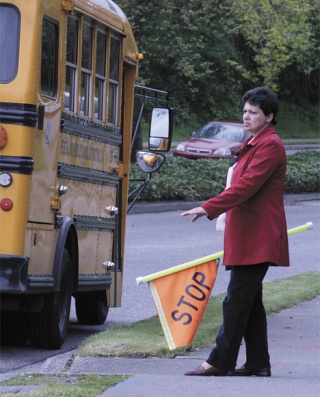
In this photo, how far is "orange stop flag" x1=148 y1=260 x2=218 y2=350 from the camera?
7.58 metres

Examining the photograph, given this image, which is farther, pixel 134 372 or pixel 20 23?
pixel 20 23

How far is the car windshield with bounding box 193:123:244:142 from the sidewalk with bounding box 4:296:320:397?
24575 millimetres

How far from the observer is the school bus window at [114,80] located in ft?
33.3

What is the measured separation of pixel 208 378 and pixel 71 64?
290 centimetres

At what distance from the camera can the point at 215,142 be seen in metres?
33.5

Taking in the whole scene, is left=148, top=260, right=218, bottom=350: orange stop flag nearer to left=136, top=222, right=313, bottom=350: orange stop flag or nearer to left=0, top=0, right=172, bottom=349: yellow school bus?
left=136, top=222, right=313, bottom=350: orange stop flag

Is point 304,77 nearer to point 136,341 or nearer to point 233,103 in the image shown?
point 233,103

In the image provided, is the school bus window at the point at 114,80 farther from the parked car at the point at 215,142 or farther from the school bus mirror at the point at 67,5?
the parked car at the point at 215,142

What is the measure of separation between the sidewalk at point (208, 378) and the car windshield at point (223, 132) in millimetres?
24575

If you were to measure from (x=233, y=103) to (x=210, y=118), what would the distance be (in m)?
1.39

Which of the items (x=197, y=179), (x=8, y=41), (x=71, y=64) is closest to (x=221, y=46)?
(x=197, y=179)

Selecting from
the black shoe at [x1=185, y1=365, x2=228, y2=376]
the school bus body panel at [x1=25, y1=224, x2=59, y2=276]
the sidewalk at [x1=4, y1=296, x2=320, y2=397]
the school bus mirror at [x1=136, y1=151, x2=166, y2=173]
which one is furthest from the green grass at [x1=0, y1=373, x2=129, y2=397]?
the school bus mirror at [x1=136, y1=151, x2=166, y2=173]

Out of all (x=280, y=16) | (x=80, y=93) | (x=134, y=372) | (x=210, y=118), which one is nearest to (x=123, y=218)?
(x=80, y=93)

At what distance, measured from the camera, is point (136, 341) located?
831cm
